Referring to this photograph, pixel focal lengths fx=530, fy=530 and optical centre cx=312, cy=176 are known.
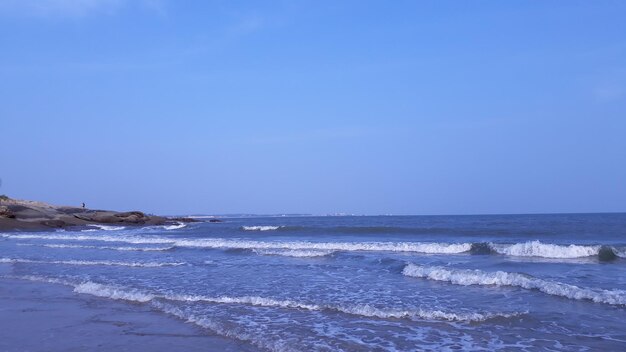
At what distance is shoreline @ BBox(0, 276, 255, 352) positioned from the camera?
24.8ft

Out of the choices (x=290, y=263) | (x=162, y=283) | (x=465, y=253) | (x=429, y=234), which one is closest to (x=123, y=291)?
(x=162, y=283)

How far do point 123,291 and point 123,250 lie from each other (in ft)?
46.9

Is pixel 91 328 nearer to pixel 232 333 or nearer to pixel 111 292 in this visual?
pixel 232 333

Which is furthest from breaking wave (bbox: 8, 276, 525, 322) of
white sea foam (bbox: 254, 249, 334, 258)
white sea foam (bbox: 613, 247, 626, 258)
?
white sea foam (bbox: 613, 247, 626, 258)

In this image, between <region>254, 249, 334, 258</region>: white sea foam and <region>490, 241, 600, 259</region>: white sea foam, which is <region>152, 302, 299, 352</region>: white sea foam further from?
<region>490, 241, 600, 259</region>: white sea foam

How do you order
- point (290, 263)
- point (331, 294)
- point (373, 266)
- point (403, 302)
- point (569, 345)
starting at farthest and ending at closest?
point (290, 263), point (373, 266), point (331, 294), point (403, 302), point (569, 345)

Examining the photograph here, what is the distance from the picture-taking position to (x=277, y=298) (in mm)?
11641

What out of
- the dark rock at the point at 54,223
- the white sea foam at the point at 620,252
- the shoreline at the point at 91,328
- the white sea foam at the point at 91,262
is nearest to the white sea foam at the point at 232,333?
the shoreline at the point at 91,328

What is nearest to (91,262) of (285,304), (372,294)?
(285,304)

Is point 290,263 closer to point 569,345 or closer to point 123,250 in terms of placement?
point 123,250

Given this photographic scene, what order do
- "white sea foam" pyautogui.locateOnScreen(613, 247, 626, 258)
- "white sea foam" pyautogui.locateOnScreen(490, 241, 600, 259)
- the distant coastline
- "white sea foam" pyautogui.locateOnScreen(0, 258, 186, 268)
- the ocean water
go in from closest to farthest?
the ocean water < "white sea foam" pyautogui.locateOnScreen(0, 258, 186, 268) < "white sea foam" pyautogui.locateOnScreen(613, 247, 626, 258) < "white sea foam" pyautogui.locateOnScreen(490, 241, 600, 259) < the distant coastline

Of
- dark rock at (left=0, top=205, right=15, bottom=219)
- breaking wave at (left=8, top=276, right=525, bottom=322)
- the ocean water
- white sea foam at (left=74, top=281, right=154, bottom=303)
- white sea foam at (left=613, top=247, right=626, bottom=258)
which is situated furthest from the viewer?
dark rock at (left=0, top=205, right=15, bottom=219)

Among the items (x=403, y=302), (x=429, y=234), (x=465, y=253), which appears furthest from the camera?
(x=429, y=234)

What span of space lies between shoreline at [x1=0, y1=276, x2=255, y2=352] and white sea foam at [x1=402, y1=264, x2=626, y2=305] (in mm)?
7627
